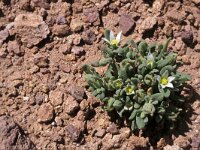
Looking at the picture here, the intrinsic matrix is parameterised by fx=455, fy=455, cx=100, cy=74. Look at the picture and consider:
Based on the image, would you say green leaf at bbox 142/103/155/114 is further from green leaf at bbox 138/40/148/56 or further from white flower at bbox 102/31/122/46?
white flower at bbox 102/31/122/46

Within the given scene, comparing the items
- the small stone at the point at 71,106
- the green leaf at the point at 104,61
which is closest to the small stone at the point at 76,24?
the green leaf at the point at 104,61

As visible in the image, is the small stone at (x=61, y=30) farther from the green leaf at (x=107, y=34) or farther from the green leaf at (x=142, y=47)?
the green leaf at (x=142, y=47)

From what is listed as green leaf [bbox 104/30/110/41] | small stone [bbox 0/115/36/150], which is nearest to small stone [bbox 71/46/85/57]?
green leaf [bbox 104/30/110/41]

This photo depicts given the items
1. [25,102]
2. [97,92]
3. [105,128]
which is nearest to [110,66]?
[97,92]

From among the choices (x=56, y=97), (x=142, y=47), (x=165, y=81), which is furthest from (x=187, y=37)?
(x=56, y=97)

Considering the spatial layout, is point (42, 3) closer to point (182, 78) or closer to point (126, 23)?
point (126, 23)

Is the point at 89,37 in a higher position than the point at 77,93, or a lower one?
higher

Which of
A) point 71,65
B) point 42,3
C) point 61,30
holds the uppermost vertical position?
point 42,3

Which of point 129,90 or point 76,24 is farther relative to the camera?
point 76,24
